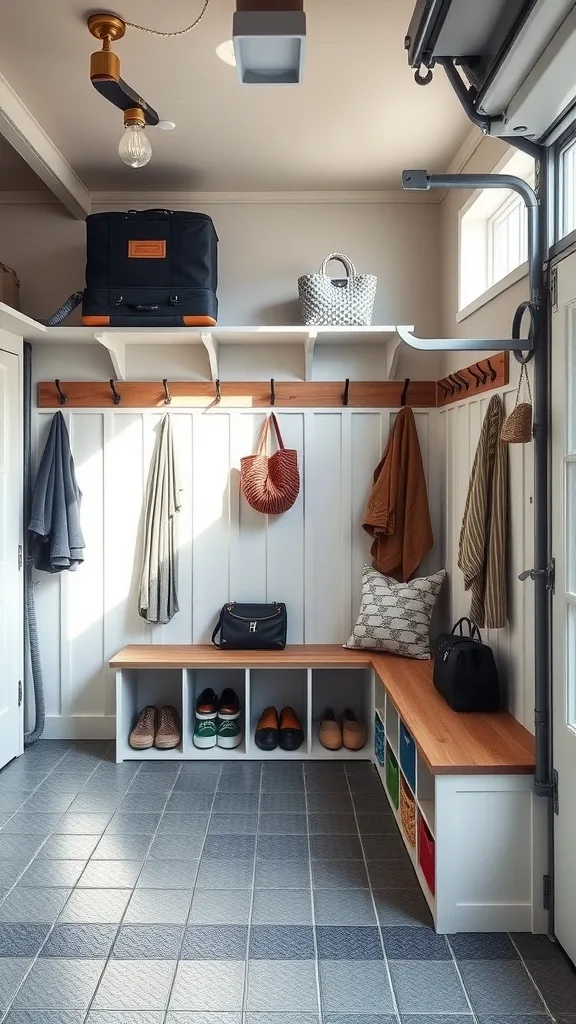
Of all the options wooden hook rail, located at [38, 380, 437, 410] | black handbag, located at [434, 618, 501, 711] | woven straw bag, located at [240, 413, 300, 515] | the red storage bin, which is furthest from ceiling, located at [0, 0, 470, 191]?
the red storage bin

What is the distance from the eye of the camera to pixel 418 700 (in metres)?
2.85

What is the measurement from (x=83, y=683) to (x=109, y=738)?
313 mm

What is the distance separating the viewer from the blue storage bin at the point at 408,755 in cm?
262

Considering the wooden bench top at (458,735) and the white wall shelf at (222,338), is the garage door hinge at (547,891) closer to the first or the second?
the wooden bench top at (458,735)

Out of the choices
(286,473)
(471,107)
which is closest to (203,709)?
(286,473)

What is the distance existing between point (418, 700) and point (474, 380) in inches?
52.7

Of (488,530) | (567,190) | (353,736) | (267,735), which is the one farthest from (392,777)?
(567,190)

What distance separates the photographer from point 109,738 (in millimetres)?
3848

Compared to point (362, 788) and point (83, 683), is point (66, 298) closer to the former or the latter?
point (83, 683)

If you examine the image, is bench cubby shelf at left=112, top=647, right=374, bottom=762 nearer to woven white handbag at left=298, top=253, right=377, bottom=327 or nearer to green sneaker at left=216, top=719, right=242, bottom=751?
green sneaker at left=216, top=719, right=242, bottom=751

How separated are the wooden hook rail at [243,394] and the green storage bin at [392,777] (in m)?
1.68

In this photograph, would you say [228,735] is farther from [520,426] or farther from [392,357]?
[520,426]

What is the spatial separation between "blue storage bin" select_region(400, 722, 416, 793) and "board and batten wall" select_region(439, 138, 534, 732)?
0.39 m

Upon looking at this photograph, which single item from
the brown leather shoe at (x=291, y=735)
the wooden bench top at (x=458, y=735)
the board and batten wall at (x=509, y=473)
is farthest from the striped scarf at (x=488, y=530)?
the brown leather shoe at (x=291, y=735)
